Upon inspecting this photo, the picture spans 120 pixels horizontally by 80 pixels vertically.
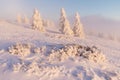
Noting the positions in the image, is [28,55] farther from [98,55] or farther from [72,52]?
[98,55]

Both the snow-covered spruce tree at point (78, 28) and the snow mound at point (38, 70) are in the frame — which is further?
the snow-covered spruce tree at point (78, 28)

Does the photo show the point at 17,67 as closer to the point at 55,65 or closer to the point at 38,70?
the point at 38,70

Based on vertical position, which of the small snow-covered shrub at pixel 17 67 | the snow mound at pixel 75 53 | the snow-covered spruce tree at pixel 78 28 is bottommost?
the snow-covered spruce tree at pixel 78 28

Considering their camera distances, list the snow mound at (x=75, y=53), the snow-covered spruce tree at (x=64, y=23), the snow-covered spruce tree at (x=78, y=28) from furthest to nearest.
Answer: the snow-covered spruce tree at (x=64, y=23), the snow-covered spruce tree at (x=78, y=28), the snow mound at (x=75, y=53)

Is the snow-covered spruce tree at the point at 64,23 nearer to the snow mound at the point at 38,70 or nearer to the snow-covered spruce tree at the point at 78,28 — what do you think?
the snow-covered spruce tree at the point at 78,28

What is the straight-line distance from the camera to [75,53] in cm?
2220

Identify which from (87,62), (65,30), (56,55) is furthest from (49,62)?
(65,30)

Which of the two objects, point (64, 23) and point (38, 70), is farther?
point (64, 23)

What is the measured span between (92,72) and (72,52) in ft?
9.15

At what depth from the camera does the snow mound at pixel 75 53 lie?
21234 millimetres

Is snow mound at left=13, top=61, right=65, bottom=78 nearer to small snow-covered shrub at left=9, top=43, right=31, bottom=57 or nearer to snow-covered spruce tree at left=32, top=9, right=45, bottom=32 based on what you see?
small snow-covered shrub at left=9, top=43, right=31, bottom=57

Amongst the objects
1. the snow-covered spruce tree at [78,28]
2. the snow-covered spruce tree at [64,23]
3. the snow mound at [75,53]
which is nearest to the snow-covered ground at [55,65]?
the snow mound at [75,53]

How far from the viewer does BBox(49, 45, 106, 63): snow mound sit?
21234mm

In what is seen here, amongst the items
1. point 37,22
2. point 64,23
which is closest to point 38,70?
point 37,22
